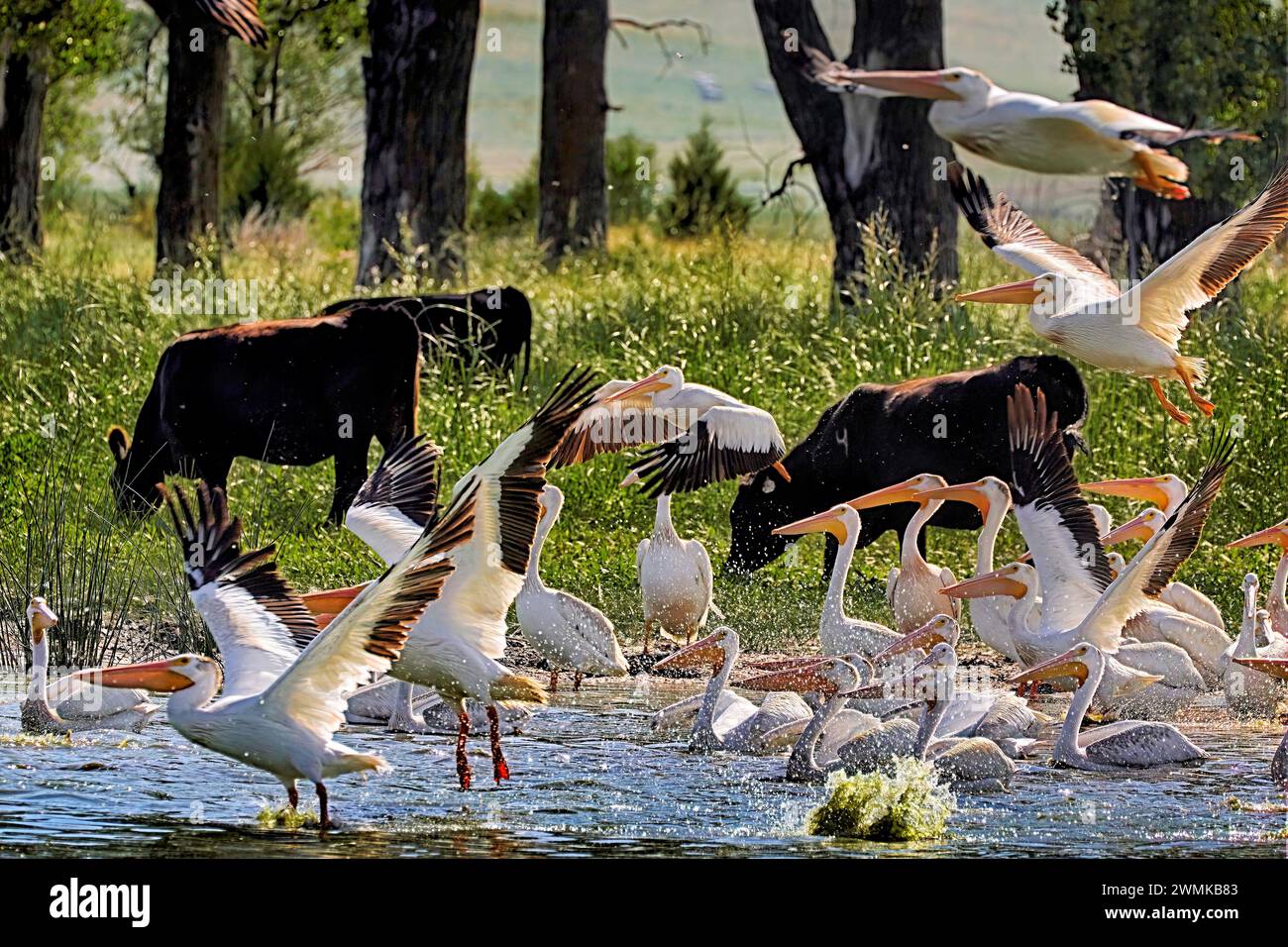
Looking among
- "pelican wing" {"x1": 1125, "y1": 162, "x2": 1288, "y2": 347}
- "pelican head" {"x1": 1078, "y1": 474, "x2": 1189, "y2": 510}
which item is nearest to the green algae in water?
"pelican wing" {"x1": 1125, "y1": 162, "x2": 1288, "y2": 347}

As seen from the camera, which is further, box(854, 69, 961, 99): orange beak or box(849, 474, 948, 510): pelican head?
box(849, 474, 948, 510): pelican head

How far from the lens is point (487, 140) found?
4144 centimetres

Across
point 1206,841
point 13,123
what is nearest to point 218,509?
point 1206,841

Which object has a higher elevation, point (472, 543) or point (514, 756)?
point (472, 543)

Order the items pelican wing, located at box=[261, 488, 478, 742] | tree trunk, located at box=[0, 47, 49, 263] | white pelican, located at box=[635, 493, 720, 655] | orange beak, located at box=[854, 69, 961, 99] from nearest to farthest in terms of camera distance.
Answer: pelican wing, located at box=[261, 488, 478, 742] < orange beak, located at box=[854, 69, 961, 99] < white pelican, located at box=[635, 493, 720, 655] < tree trunk, located at box=[0, 47, 49, 263]

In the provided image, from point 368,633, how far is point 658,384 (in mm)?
3367

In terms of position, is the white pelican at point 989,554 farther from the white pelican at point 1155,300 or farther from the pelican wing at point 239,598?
the pelican wing at point 239,598

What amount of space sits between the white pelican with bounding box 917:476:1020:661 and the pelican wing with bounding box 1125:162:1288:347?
1.01m

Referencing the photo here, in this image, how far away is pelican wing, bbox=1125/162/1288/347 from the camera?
302 inches

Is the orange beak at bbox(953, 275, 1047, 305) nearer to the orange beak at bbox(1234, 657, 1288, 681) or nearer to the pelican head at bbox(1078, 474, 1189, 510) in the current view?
the pelican head at bbox(1078, 474, 1189, 510)

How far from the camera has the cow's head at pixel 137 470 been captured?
32.8ft

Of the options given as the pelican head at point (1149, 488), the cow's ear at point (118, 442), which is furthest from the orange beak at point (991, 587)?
the cow's ear at point (118, 442)
